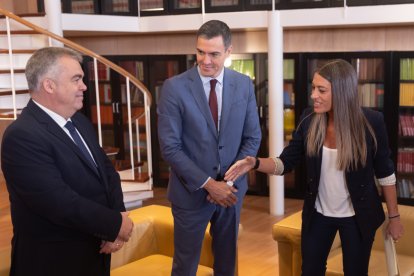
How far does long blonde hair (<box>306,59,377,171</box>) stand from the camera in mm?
2543

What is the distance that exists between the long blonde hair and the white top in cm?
5

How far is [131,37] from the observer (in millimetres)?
8164

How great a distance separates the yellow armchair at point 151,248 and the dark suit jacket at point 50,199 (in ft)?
3.14

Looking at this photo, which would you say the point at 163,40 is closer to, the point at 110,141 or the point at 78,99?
the point at 110,141

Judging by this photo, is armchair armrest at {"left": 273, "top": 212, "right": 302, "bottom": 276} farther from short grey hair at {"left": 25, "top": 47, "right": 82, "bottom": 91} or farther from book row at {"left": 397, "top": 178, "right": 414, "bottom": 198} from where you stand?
book row at {"left": 397, "top": 178, "right": 414, "bottom": 198}

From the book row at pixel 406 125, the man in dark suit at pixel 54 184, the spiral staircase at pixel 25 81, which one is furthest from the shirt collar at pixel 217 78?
the book row at pixel 406 125

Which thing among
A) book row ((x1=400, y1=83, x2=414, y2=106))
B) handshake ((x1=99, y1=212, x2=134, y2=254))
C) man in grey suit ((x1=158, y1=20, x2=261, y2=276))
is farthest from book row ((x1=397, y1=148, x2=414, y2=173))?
handshake ((x1=99, y1=212, x2=134, y2=254))

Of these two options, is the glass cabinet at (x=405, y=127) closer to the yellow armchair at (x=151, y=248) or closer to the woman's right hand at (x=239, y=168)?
the yellow armchair at (x=151, y=248)

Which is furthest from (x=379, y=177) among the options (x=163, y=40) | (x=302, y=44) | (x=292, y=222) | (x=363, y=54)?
(x=163, y=40)

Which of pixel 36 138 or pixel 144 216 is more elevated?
pixel 36 138

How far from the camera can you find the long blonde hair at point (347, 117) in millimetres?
2543

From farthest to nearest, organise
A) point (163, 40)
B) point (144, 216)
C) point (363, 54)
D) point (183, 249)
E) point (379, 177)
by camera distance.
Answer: point (163, 40) < point (363, 54) < point (144, 216) < point (183, 249) < point (379, 177)

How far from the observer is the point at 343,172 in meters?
2.62

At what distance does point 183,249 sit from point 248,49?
4.80m
